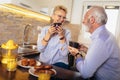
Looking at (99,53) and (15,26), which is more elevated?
(15,26)

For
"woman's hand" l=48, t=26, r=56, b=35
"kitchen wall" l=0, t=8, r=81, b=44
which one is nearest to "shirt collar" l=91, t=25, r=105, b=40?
Result: "woman's hand" l=48, t=26, r=56, b=35

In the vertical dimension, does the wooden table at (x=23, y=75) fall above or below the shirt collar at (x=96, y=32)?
below

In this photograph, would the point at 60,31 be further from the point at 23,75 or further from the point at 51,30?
the point at 23,75

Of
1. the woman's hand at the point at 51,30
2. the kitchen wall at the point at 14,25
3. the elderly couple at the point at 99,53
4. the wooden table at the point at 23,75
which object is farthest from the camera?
the kitchen wall at the point at 14,25

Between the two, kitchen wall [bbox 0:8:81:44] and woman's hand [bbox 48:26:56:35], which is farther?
kitchen wall [bbox 0:8:81:44]

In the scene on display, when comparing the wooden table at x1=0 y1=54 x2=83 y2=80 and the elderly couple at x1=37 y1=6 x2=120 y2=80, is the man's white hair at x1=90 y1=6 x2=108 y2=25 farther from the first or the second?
the wooden table at x1=0 y1=54 x2=83 y2=80

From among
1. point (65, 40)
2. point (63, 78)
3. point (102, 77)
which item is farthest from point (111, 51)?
point (65, 40)

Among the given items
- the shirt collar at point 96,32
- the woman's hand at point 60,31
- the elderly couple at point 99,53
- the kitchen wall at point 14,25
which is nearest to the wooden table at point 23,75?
the elderly couple at point 99,53

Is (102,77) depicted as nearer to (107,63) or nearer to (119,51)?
(107,63)

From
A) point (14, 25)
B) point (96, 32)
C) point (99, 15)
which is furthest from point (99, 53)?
point (14, 25)

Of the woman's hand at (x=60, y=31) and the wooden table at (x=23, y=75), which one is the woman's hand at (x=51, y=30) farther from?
the wooden table at (x=23, y=75)

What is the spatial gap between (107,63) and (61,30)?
1.81ft

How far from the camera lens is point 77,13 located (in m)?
3.38

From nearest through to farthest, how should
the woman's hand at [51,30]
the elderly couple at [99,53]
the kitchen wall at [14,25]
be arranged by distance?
the elderly couple at [99,53]
the woman's hand at [51,30]
the kitchen wall at [14,25]
